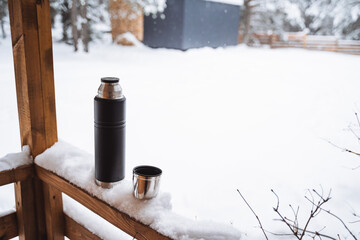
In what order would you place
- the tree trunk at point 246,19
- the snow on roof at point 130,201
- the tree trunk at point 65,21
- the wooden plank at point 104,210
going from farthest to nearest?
the tree trunk at point 246,19, the tree trunk at point 65,21, the wooden plank at point 104,210, the snow on roof at point 130,201

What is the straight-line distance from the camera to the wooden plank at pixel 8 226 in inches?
55.0

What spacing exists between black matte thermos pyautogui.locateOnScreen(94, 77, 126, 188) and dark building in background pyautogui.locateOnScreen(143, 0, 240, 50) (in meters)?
6.89

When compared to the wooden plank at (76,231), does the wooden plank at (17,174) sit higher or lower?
higher

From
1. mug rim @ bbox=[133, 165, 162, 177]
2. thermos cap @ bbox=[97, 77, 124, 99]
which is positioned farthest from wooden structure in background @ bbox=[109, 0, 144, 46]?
mug rim @ bbox=[133, 165, 162, 177]

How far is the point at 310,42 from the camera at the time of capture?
8414 mm

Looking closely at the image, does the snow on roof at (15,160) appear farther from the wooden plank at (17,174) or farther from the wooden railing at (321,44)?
the wooden railing at (321,44)

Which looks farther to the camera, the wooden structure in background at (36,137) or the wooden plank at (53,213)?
the wooden plank at (53,213)

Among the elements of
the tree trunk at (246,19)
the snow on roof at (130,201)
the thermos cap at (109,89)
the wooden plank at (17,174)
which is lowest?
the wooden plank at (17,174)

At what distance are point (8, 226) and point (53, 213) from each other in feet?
0.90

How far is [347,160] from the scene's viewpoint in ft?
11.0

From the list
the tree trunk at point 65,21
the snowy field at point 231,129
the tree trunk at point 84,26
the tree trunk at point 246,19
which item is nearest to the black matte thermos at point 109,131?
the snowy field at point 231,129

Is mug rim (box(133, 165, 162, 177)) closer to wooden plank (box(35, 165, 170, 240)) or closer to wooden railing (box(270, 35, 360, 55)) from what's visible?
wooden plank (box(35, 165, 170, 240))

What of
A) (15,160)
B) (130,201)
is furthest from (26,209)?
(130,201)

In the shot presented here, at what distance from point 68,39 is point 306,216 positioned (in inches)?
391
